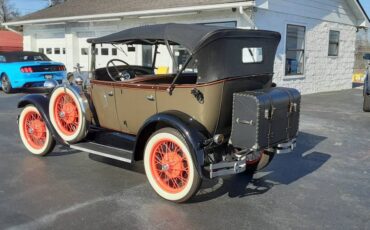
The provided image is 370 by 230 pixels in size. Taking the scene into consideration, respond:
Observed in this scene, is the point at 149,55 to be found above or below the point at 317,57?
below

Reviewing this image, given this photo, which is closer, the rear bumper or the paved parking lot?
the paved parking lot

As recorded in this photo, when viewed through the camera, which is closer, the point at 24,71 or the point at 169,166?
the point at 169,166

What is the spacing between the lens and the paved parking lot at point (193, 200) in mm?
3555

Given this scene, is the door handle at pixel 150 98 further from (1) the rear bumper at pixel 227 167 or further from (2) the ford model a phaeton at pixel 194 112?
(1) the rear bumper at pixel 227 167

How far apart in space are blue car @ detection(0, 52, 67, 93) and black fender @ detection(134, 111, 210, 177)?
9047 mm

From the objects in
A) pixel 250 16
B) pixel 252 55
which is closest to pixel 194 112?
pixel 252 55

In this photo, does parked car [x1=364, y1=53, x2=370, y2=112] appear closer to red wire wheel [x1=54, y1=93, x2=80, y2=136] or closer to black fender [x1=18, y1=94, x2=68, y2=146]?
red wire wheel [x1=54, y1=93, x2=80, y2=136]

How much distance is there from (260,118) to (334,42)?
13.2 m

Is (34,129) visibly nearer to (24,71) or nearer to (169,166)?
(169,166)

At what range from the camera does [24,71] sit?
41.4 feet

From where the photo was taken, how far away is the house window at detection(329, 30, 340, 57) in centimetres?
1530

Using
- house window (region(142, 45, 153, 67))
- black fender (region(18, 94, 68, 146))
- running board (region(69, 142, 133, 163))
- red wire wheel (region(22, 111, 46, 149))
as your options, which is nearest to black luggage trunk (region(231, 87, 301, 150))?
running board (region(69, 142, 133, 163))

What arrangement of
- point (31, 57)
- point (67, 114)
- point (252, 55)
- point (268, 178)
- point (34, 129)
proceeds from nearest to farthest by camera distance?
point (252, 55)
point (268, 178)
point (67, 114)
point (34, 129)
point (31, 57)

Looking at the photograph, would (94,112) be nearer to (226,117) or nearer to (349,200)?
(226,117)
